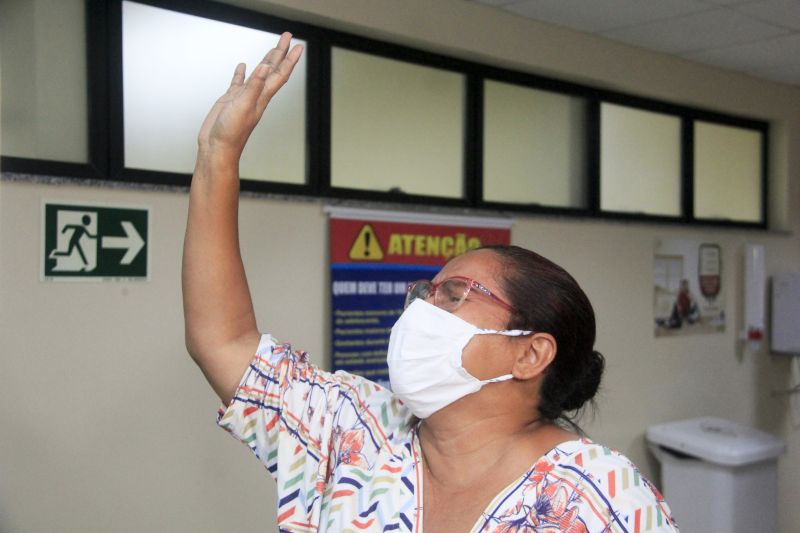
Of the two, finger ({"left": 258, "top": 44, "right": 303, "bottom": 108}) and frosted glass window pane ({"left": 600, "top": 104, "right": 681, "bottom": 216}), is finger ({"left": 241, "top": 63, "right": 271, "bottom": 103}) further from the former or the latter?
frosted glass window pane ({"left": 600, "top": 104, "right": 681, "bottom": 216})

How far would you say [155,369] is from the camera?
242 cm

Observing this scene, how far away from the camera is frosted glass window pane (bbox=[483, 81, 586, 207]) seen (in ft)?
11.3

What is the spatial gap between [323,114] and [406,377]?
1.73m

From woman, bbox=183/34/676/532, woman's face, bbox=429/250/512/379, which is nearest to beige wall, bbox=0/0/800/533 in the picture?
woman, bbox=183/34/676/532

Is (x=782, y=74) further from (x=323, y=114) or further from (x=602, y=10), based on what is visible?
(x=323, y=114)

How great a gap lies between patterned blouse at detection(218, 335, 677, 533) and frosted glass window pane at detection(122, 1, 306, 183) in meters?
1.36

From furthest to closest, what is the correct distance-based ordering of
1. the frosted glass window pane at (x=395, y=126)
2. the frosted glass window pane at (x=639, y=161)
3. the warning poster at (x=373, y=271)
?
the frosted glass window pane at (x=639, y=161) → the frosted glass window pane at (x=395, y=126) → the warning poster at (x=373, y=271)

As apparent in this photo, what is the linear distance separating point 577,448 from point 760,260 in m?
3.78

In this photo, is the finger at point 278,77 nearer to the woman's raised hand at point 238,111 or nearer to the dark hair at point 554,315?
the woman's raised hand at point 238,111

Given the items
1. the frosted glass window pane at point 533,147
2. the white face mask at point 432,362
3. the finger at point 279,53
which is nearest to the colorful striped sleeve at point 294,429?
the white face mask at point 432,362

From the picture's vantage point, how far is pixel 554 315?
1265mm

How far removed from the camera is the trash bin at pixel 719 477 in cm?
359

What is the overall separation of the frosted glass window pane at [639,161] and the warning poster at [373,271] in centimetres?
117

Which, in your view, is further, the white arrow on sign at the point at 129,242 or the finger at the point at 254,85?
the white arrow on sign at the point at 129,242
